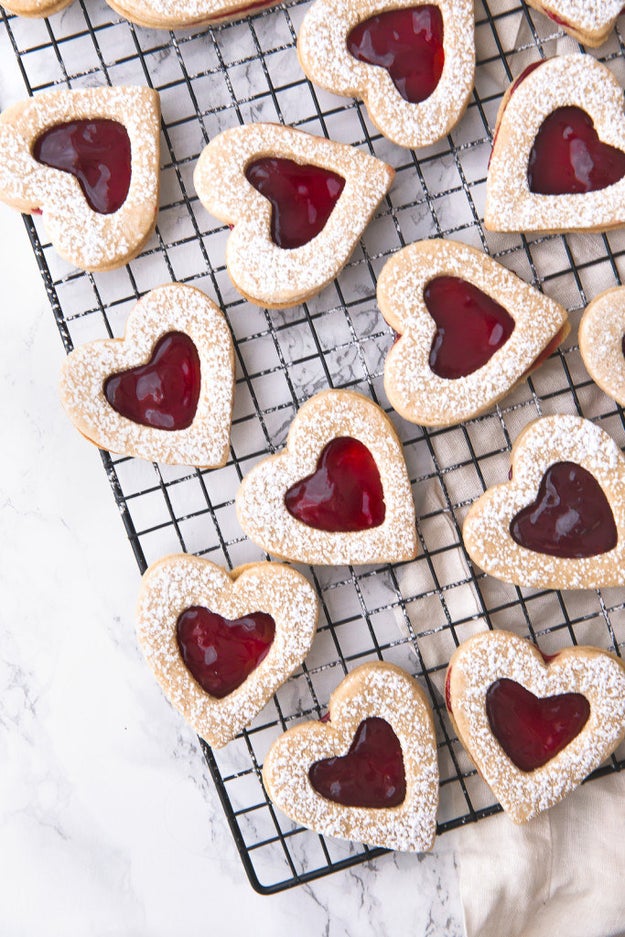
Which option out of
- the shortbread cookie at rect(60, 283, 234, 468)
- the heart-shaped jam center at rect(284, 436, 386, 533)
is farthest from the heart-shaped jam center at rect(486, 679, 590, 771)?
the shortbread cookie at rect(60, 283, 234, 468)

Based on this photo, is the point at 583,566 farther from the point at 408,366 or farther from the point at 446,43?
the point at 446,43

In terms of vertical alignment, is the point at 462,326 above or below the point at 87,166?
below

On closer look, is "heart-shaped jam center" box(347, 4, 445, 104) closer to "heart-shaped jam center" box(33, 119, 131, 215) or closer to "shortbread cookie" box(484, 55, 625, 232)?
"shortbread cookie" box(484, 55, 625, 232)

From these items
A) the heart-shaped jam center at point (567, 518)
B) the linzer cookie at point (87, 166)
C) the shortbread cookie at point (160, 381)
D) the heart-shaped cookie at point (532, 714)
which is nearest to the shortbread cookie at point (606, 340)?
the heart-shaped jam center at point (567, 518)

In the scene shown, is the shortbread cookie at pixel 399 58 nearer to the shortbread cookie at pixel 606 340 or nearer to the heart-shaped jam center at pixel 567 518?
the shortbread cookie at pixel 606 340

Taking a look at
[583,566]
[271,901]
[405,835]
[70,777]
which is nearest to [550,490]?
[583,566]

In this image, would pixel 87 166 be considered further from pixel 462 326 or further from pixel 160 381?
pixel 462 326

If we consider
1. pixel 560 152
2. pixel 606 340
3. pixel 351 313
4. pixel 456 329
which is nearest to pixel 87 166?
pixel 351 313
